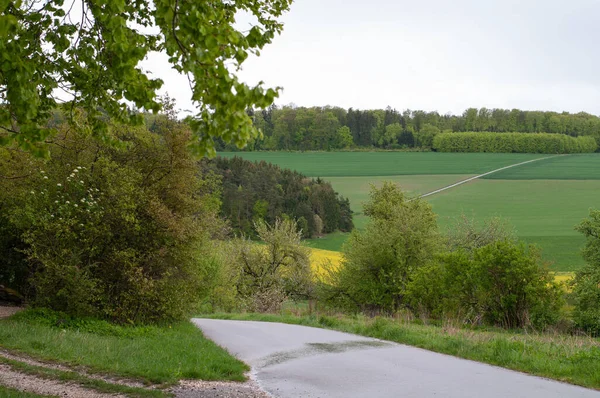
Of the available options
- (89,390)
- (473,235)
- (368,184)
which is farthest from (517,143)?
(89,390)

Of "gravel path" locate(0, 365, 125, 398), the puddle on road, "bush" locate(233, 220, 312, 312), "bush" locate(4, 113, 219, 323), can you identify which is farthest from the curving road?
"bush" locate(233, 220, 312, 312)

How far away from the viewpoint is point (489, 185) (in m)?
92.2

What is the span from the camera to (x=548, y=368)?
1116 centimetres

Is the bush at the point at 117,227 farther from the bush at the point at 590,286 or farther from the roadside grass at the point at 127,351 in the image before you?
the bush at the point at 590,286

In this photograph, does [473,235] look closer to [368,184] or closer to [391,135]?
[368,184]

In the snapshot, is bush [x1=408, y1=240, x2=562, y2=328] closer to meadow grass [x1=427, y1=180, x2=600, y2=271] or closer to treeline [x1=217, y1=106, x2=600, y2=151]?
meadow grass [x1=427, y1=180, x2=600, y2=271]

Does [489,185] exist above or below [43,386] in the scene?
below

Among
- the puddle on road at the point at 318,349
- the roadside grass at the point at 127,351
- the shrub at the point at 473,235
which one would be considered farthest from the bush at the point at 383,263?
the roadside grass at the point at 127,351

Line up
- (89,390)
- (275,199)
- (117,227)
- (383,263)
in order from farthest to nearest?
(275,199), (383,263), (117,227), (89,390)

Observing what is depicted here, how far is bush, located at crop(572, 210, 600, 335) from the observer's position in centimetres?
2826

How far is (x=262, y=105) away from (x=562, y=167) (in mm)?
110148

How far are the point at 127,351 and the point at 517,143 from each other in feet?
406

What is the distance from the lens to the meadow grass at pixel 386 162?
4161 inches

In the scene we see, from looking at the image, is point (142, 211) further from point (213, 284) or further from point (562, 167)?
point (562, 167)
